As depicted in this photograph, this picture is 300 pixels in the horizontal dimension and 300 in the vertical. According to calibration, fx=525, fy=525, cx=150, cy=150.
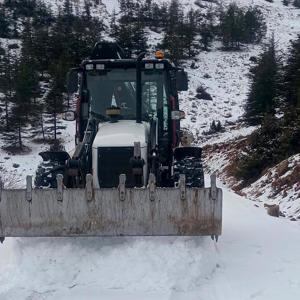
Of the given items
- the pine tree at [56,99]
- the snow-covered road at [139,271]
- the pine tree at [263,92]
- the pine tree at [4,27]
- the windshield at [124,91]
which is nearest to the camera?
the snow-covered road at [139,271]

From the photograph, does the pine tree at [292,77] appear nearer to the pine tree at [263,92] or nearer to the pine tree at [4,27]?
the pine tree at [263,92]

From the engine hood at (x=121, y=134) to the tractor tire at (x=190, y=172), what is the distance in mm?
662

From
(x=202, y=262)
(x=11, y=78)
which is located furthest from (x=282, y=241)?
(x=11, y=78)

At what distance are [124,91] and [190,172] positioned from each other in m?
1.79

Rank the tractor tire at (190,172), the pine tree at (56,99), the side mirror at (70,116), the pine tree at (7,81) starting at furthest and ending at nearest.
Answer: the pine tree at (7,81) < the pine tree at (56,99) < the side mirror at (70,116) < the tractor tire at (190,172)

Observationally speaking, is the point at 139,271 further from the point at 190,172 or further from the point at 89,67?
the point at 89,67

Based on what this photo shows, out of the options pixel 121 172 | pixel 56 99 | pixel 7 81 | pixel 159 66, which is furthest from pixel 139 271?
pixel 7 81

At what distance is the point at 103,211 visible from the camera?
6.34m

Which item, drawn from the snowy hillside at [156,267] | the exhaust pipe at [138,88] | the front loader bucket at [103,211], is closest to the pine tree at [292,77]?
the exhaust pipe at [138,88]

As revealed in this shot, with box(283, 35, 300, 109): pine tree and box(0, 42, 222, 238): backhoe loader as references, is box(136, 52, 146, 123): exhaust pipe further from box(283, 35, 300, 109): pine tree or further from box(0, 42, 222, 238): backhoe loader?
box(283, 35, 300, 109): pine tree

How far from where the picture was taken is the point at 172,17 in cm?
7075

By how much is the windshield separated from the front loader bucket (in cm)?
240

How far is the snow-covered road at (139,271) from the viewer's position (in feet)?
18.4

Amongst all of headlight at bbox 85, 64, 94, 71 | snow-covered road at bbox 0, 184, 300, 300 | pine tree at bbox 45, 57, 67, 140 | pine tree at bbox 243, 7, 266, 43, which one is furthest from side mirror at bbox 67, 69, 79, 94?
pine tree at bbox 243, 7, 266, 43
